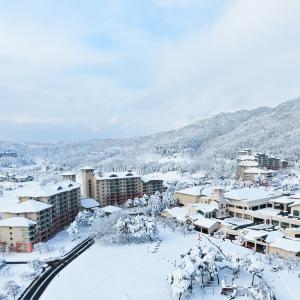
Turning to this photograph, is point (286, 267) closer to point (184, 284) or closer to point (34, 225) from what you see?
point (184, 284)

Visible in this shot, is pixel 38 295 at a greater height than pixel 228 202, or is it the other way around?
pixel 228 202

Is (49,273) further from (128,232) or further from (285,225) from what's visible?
(285,225)

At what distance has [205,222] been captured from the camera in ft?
191

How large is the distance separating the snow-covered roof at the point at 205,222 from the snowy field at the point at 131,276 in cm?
550

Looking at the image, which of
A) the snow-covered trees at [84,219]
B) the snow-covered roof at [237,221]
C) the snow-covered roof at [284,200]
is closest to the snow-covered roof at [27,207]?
the snow-covered trees at [84,219]

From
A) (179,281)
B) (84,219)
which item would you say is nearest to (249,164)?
(84,219)

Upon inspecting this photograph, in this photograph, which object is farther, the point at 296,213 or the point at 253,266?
the point at 296,213

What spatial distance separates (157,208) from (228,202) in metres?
14.8

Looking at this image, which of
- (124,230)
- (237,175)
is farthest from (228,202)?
(237,175)

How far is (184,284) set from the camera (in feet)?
112

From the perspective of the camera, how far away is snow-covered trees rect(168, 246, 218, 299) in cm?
3425

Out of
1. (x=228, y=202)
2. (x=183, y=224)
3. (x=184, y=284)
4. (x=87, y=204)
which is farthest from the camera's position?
(x=87, y=204)

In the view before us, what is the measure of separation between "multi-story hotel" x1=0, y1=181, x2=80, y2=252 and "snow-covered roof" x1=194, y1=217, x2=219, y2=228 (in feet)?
85.5

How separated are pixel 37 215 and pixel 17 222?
3461 mm
